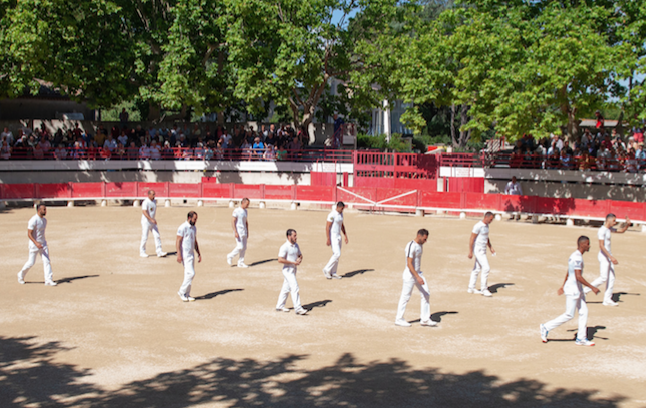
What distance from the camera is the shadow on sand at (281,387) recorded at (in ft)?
26.7

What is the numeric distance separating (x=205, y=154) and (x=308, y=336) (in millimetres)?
24407

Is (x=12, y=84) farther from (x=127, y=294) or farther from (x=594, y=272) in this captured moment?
(x=594, y=272)

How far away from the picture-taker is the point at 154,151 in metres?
33.9

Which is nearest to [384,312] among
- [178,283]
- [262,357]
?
[262,357]

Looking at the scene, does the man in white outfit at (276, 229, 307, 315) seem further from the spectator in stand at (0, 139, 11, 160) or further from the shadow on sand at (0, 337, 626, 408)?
the spectator in stand at (0, 139, 11, 160)

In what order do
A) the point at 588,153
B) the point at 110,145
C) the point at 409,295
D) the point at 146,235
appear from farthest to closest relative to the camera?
the point at 110,145
the point at 588,153
the point at 146,235
the point at 409,295

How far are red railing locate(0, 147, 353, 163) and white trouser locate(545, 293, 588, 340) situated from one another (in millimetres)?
23575

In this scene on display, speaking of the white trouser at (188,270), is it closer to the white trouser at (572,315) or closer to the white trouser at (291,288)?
the white trouser at (291,288)

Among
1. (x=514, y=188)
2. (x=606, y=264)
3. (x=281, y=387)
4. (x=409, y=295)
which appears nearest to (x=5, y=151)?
(x=514, y=188)

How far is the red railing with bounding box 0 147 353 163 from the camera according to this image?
3304 cm

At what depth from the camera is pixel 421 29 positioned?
32375 millimetres

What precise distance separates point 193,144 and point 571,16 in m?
20.1

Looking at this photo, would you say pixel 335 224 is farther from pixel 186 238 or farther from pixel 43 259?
pixel 43 259

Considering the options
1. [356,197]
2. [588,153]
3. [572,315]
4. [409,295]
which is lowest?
[572,315]
